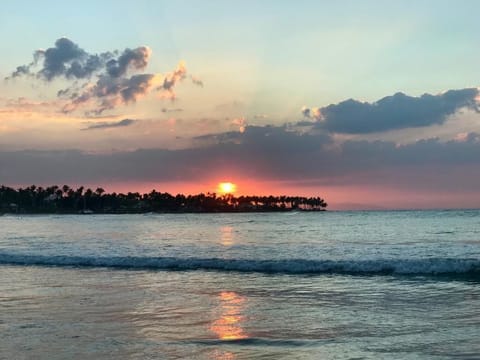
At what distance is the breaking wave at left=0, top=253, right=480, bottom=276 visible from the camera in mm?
22484

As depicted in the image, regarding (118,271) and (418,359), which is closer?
(418,359)

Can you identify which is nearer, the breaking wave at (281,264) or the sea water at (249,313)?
the sea water at (249,313)

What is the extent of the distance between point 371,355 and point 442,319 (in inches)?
147

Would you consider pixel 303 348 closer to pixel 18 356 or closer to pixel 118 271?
pixel 18 356

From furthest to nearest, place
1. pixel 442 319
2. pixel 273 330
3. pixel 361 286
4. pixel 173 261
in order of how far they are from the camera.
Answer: pixel 173 261, pixel 361 286, pixel 442 319, pixel 273 330

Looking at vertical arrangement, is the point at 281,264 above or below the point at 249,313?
above

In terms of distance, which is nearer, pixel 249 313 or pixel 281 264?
pixel 249 313

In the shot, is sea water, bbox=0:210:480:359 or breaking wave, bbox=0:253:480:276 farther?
breaking wave, bbox=0:253:480:276

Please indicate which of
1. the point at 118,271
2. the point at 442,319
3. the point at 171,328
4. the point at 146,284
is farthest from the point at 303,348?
the point at 118,271

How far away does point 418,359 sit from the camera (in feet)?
29.3

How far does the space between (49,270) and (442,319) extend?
1762 cm

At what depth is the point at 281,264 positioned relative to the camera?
24812 mm

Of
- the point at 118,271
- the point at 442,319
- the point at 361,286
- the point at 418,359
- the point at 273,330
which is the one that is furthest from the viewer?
the point at 118,271

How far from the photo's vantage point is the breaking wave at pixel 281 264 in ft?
73.8
